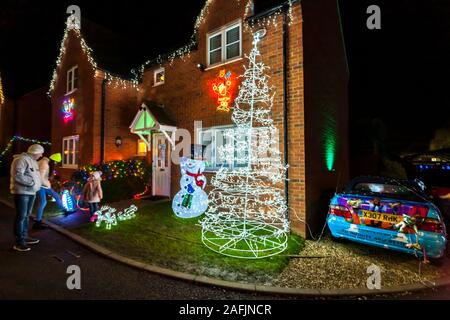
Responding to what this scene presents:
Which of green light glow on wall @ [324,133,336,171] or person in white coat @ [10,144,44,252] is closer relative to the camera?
person in white coat @ [10,144,44,252]

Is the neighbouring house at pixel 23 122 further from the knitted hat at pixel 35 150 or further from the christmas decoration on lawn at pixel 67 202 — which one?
the knitted hat at pixel 35 150

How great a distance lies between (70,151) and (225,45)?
9.89m

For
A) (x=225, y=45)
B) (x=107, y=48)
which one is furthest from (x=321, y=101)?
(x=107, y=48)

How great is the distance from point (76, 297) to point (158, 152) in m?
6.93

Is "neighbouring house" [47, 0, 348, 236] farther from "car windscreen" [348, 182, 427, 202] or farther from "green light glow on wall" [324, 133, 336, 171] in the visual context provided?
"car windscreen" [348, 182, 427, 202]

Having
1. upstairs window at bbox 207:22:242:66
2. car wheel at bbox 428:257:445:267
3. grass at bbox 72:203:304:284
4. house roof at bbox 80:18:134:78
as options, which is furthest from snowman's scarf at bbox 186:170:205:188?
house roof at bbox 80:18:134:78

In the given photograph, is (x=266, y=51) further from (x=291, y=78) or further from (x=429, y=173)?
(x=429, y=173)

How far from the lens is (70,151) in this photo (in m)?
12.7

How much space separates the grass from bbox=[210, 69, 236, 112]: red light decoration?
3.57 meters

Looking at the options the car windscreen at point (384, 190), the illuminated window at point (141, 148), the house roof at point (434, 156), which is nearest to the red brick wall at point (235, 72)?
the car windscreen at point (384, 190)

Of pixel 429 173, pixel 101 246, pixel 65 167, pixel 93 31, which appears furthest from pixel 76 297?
pixel 429 173

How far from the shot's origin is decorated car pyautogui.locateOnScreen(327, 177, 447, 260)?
4328 millimetres

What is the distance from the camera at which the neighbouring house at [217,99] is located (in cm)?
636

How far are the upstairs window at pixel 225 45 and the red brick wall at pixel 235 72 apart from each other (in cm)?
20
